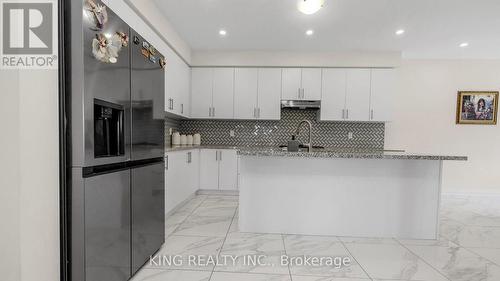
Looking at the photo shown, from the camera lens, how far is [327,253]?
209 centimetres

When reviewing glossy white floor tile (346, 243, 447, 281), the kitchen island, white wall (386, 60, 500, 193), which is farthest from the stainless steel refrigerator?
white wall (386, 60, 500, 193)

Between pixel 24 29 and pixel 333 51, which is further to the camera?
pixel 333 51

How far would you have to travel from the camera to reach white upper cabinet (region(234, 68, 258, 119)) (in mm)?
4266

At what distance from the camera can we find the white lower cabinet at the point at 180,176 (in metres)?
2.86

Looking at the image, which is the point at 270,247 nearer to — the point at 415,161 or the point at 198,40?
the point at 415,161

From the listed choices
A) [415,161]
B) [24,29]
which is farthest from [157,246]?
[415,161]

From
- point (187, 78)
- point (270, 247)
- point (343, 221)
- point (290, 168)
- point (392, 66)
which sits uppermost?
point (392, 66)

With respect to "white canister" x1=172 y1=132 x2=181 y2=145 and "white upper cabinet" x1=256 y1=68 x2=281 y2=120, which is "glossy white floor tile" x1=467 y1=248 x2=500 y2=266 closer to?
"white upper cabinet" x1=256 y1=68 x2=281 y2=120

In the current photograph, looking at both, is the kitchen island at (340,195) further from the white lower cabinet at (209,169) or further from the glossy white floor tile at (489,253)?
the white lower cabinet at (209,169)

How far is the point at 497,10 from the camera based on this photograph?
2.79 metres

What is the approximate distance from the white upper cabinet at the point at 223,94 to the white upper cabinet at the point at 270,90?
529 mm

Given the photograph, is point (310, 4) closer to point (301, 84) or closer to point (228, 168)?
point (301, 84)

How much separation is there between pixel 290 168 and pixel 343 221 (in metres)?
0.78

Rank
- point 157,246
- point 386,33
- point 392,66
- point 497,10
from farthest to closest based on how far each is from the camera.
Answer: point 392,66
point 386,33
point 497,10
point 157,246
